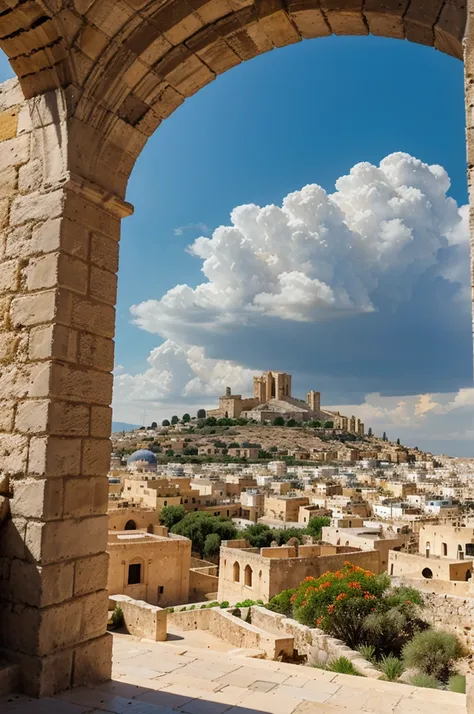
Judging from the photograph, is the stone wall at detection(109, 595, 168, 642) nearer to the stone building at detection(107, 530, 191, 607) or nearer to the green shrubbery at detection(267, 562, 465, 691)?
the green shrubbery at detection(267, 562, 465, 691)

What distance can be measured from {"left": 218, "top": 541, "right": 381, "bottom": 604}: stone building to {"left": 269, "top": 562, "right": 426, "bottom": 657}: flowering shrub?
3684 mm

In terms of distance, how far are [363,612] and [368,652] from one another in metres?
1.77

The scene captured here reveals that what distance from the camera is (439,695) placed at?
4.20 meters

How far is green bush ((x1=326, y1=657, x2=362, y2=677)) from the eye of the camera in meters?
9.99

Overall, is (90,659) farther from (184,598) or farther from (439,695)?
(184,598)

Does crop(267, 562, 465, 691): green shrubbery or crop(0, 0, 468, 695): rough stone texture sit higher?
crop(0, 0, 468, 695): rough stone texture

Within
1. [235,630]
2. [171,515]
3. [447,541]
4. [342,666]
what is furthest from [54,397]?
[171,515]

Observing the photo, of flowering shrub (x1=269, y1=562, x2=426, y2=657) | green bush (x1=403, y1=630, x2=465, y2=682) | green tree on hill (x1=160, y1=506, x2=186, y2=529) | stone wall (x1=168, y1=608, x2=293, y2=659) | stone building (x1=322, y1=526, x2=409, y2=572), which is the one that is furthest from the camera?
green tree on hill (x1=160, y1=506, x2=186, y2=529)

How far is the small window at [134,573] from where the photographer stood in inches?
746

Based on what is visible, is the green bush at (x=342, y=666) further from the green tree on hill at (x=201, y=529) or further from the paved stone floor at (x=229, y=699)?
the green tree on hill at (x=201, y=529)

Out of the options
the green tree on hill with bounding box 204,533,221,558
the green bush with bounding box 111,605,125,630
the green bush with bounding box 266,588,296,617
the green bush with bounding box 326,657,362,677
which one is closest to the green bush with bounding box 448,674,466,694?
the green bush with bounding box 326,657,362,677

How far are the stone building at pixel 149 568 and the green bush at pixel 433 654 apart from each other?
892 cm

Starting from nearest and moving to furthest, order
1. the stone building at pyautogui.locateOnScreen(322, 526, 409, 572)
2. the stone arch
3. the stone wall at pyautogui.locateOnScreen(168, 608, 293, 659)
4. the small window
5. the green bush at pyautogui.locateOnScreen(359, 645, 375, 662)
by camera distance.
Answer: the stone wall at pyautogui.locateOnScreen(168, 608, 293, 659) < the green bush at pyautogui.locateOnScreen(359, 645, 375, 662) < the small window < the stone arch < the stone building at pyautogui.locateOnScreen(322, 526, 409, 572)

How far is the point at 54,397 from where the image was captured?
3422 millimetres
